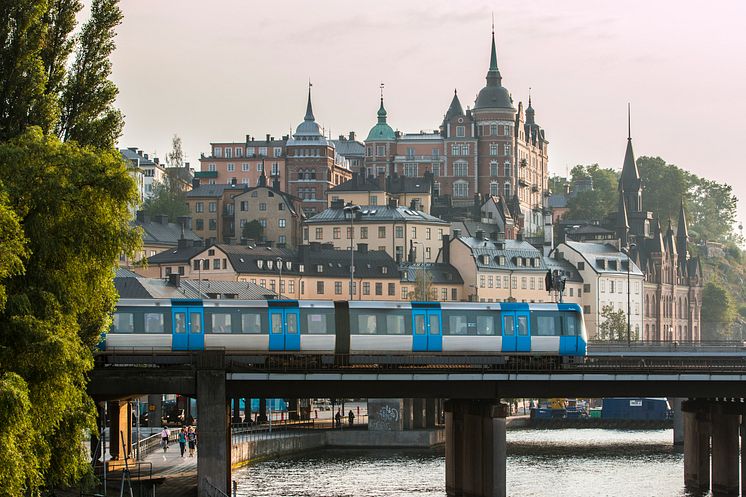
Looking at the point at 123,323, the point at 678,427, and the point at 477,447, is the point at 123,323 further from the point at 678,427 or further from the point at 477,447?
the point at 678,427

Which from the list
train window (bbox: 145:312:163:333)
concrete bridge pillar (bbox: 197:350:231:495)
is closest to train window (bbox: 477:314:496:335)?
concrete bridge pillar (bbox: 197:350:231:495)

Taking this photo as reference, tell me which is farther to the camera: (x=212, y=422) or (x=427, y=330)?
(x=427, y=330)

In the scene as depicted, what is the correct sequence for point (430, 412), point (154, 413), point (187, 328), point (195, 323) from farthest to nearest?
point (430, 412) < point (154, 413) < point (195, 323) < point (187, 328)

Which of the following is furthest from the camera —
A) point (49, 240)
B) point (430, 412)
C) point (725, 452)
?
point (430, 412)

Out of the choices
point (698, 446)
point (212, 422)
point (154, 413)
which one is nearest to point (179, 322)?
point (212, 422)

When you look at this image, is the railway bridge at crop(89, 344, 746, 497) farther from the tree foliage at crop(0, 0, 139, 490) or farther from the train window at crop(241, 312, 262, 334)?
the tree foliage at crop(0, 0, 139, 490)

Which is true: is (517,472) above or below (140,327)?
below

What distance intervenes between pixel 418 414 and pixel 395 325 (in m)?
57.2

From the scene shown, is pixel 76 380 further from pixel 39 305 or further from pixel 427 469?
pixel 427 469

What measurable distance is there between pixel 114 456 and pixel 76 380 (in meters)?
38.8

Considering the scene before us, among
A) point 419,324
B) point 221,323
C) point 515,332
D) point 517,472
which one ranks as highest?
point 221,323

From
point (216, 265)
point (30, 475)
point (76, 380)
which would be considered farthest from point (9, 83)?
point (216, 265)

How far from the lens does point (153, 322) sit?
72375mm

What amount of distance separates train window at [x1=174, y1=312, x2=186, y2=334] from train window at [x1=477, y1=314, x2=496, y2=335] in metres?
12.8
